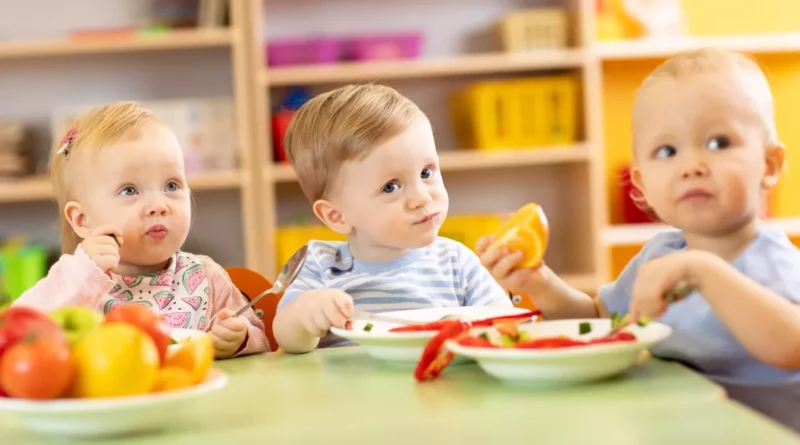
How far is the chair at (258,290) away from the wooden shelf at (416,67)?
1856mm

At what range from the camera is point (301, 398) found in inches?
39.9

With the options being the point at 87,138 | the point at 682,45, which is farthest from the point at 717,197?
the point at 682,45

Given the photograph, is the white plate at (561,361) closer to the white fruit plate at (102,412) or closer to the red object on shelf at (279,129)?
the white fruit plate at (102,412)

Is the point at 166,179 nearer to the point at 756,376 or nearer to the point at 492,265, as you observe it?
the point at 492,265

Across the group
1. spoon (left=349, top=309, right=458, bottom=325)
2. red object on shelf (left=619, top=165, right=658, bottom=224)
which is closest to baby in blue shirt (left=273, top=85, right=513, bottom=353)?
spoon (left=349, top=309, right=458, bottom=325)

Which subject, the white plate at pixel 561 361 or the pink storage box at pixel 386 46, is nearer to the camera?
the white plate at pixel 561 361

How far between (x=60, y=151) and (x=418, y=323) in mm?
677

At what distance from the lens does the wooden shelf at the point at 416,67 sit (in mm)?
3504

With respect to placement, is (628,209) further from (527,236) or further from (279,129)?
(527,236)

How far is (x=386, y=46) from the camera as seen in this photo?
11.8ft

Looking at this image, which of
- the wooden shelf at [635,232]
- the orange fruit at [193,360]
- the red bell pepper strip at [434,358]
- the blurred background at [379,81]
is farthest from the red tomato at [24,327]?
the wooden shelf at [635,232]

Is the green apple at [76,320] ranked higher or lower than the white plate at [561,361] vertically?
higher

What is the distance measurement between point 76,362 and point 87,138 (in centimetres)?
72

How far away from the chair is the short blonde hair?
200mm
